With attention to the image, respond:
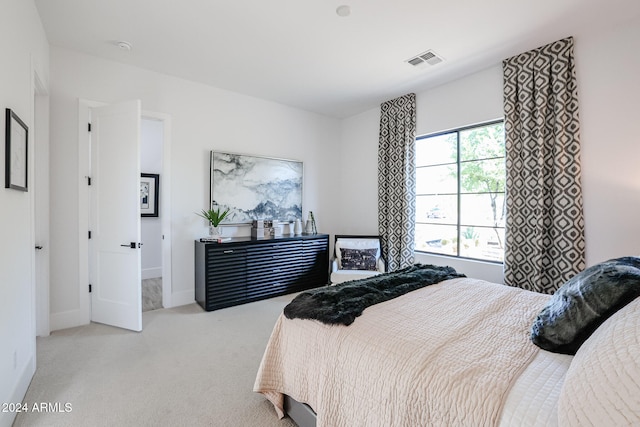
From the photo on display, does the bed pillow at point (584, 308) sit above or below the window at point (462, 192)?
below

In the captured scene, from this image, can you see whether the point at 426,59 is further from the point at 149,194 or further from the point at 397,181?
the point at 149,194

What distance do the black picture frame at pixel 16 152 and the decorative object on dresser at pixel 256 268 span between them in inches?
67.9

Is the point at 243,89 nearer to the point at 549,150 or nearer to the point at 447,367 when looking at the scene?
the point at 549,150

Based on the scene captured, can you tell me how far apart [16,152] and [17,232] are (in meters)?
0.50

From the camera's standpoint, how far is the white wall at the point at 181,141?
293 centimetres

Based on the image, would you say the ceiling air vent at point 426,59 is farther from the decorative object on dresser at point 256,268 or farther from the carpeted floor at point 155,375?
the carpeted floor at point 155,375

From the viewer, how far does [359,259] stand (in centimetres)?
402

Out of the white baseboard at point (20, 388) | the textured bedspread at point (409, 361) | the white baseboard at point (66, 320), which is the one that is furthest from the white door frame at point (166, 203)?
the textured bedspread at point (409, 361)

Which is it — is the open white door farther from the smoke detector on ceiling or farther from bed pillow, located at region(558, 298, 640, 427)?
bed pillow, located at region(558, 298, 640, 427)

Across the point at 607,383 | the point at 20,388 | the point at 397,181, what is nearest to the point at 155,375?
the point at 20,388

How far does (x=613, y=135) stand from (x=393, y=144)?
7.42 feet

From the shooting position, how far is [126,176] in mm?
2900

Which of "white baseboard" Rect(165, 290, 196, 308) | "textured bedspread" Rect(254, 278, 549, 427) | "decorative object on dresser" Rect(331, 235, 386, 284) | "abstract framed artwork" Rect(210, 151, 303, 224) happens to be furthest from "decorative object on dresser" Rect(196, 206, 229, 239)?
"textured bedspread" Rect(254, 278, 549, 427)

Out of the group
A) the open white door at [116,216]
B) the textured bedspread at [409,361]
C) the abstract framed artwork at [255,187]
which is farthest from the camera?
the abstract framed artwork at [255,187]
